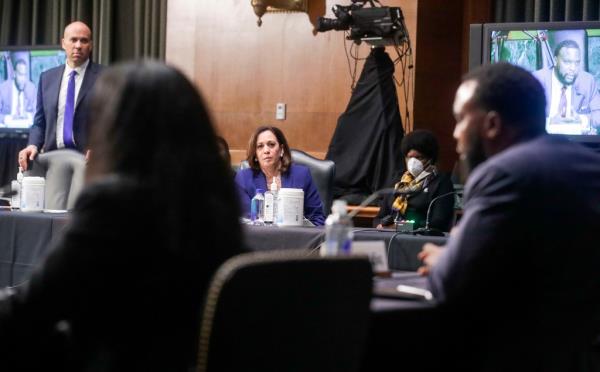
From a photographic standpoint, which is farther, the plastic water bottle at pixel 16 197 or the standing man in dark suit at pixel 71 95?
the standing man in dark suit at pixel 71 95

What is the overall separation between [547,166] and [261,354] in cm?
77

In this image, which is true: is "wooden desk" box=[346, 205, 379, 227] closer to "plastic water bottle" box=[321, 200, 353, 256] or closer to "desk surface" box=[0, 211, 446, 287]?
"desk surface" box=[0, 211, 446, 287]

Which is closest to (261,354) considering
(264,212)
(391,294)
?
(391,294)

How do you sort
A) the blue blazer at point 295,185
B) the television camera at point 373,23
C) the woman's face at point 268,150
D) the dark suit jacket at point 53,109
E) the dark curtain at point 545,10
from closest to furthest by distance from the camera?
1. the blue blazer at point 295,185
2. the woman's face at point 268,150
3. the dark suit jacket at point 53,109
4. the television camera at point 373,23
5. the dark curtain at point 545,10

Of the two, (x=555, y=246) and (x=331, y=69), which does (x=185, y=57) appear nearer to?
(x=331, y=69)

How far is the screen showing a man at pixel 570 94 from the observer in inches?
223

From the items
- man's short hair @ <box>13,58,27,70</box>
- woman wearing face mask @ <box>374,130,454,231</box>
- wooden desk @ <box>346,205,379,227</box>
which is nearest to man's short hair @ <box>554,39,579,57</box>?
woman wearing face mask @ <box>374,130,454,231</box>

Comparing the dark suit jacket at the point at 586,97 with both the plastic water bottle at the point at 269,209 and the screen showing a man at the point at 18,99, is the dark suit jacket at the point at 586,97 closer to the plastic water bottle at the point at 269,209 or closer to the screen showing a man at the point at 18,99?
the plastic water bottle at the point at 269,209

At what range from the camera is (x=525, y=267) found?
207cm

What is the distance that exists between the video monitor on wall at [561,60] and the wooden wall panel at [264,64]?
3.60 feet

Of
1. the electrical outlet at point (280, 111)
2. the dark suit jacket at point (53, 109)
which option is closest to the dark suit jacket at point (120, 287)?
the dark suit jacket at point (53, 109)

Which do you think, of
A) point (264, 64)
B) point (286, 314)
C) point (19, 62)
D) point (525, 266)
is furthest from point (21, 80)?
point (286, 314)

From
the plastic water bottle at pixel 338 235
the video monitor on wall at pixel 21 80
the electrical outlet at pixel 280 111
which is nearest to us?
the plastic water bottle at pixel 338 235

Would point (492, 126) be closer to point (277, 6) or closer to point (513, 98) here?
point (513, 98)
